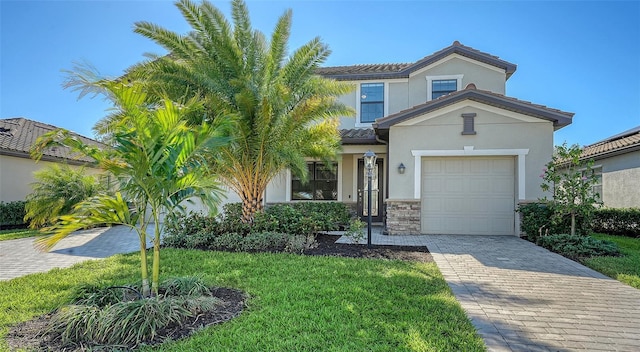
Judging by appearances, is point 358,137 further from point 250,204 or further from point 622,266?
point 622,266

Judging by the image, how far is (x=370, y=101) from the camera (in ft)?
45.0

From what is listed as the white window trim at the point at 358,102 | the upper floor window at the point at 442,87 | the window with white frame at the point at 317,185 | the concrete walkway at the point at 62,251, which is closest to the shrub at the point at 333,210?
the window with white frame at the point at 317,185

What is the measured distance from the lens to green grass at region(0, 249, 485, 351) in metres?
3.11

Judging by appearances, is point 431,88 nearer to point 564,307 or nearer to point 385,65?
point 385,65

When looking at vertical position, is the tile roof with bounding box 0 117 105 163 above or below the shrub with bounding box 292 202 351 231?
above

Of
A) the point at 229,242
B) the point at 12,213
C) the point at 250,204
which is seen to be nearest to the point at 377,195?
the point at 250,204

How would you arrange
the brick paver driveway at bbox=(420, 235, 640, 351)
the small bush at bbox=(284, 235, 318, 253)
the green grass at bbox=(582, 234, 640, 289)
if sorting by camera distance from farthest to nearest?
the small bush at bbox=(284, 235, 318, 253)
the green grass at bbox=(582, 234, 640, 289)
the brick paver driveway at bbox=(420, 235, 640, 351)

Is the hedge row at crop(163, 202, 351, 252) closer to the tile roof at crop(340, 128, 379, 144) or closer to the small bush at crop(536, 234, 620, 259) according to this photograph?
the tile roof at crop(340, 128, 379, 144)

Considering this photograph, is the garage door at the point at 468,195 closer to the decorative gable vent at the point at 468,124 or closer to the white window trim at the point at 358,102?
the decorative gable vent at the point at 468,124

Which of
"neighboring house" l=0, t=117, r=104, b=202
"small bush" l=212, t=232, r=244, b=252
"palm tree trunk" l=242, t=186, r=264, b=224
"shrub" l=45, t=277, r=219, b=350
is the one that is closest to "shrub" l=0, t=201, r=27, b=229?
"neighboring house" l=0, t=117, r=104, b=202

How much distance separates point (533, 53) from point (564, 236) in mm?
7387

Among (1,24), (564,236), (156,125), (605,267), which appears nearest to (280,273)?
(156,125)

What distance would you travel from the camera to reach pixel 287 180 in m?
13.2

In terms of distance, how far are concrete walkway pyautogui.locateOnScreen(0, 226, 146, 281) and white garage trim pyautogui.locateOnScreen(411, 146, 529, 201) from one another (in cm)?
833
